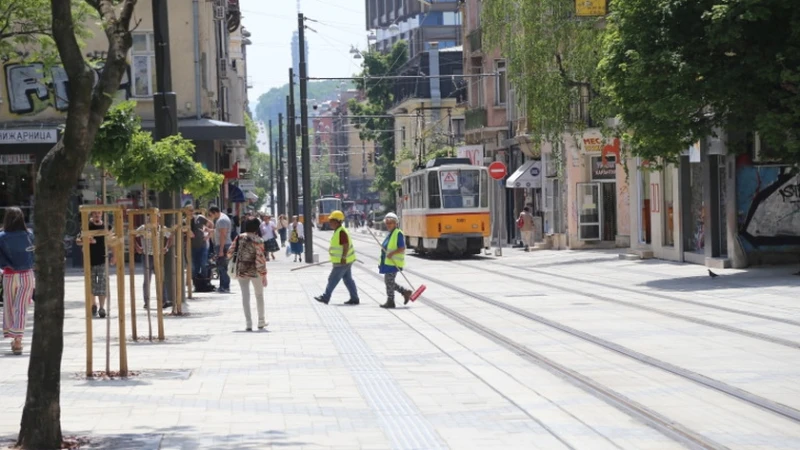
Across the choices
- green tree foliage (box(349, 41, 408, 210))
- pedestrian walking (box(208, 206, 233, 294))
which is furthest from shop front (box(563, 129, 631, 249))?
green tree foliage (box(349, 41, 408, 210))

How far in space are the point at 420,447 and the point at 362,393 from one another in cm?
308

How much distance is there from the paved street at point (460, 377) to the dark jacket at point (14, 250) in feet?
3.67

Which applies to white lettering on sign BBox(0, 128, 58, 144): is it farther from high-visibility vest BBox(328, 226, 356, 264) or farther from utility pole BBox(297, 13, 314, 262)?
high-visibility vest BBox(328, 226, 356, 264)

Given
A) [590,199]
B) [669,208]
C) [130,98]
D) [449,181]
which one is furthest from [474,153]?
[669,208]

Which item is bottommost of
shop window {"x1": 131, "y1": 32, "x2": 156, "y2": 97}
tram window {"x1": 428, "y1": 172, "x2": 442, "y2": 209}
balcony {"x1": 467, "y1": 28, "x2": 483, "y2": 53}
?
tram window {"x1": 428, "y1": 172, "x2": 442, "y2": 209}

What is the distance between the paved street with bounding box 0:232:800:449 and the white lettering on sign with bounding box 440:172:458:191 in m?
20.9

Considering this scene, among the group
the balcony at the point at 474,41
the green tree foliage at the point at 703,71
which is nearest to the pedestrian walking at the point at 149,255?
the green tree foliage at the point at 703,71

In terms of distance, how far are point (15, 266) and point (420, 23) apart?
374ft

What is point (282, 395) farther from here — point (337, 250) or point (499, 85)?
point (499, 85)

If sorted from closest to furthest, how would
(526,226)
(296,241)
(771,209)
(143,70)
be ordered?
(771,209), (143,70), (296,241), (526,226)

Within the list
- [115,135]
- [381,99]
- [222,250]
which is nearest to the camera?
[115,135]

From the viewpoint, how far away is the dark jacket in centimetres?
1698

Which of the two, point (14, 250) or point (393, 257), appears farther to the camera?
point (393, 257)

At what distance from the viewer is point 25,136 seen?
42.0 meters
